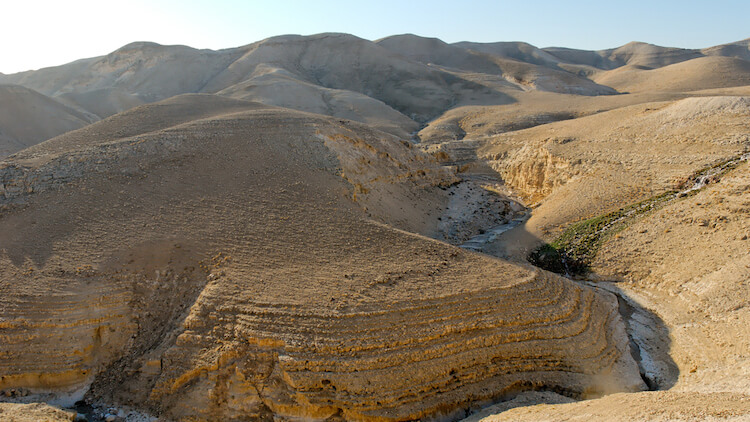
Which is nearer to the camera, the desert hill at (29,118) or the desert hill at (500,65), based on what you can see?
the desert hill at (29,118)

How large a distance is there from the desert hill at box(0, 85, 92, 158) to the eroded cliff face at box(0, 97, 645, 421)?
119 ft

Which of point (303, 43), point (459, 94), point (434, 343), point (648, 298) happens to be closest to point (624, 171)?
point (648, 298)

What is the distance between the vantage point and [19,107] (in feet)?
169

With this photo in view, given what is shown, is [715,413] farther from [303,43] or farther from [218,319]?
[303,43]

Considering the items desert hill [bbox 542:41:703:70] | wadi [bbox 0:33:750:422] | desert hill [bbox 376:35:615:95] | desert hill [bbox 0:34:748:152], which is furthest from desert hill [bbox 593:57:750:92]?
wadi [bbox 0:33:750:422]

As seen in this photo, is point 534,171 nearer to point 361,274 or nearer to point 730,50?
point 361,274

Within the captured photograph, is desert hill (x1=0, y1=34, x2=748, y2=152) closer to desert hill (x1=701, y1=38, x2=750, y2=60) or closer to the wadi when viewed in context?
the wadi

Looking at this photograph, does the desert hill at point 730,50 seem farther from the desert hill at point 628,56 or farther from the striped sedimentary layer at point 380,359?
the striped sedimentary layer at point 380,359

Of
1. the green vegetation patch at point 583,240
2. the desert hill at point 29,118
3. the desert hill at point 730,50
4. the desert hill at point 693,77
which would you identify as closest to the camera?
the green vegetation patch at point 583,240

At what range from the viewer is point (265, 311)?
1309 cm

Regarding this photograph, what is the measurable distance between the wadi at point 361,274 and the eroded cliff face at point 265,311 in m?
0.06

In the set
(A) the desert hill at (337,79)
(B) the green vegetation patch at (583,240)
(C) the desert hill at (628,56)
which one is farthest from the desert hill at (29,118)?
(C) the desert hill at (628,56)

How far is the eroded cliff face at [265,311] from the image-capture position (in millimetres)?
12055

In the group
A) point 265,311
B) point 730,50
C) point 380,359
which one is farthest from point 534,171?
point 730,50
